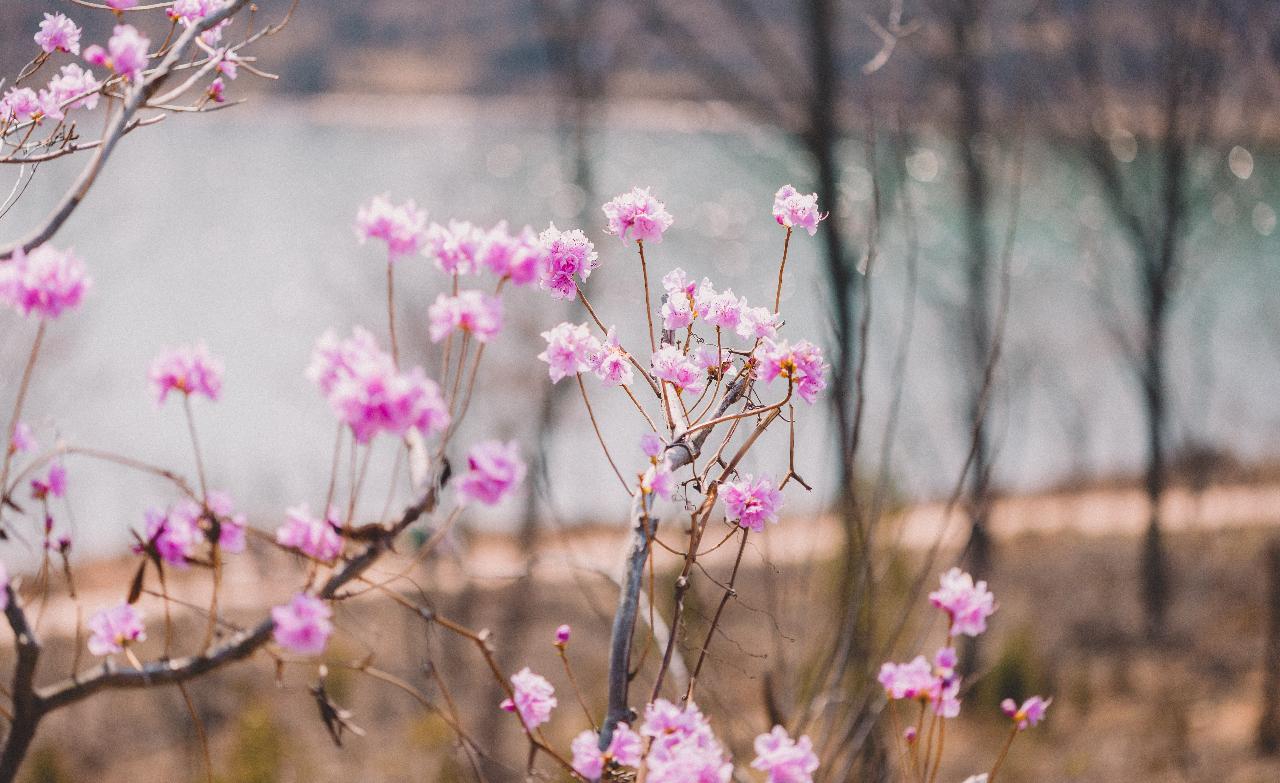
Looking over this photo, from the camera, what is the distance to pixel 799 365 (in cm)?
131

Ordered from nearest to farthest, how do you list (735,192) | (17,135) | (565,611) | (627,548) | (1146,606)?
(627,548)
(17,135)
(1146,606)
(565,611)
(735,192)

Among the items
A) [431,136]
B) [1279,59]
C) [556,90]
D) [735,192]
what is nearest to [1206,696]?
[1279,59]

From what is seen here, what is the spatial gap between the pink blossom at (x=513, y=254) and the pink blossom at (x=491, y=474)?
0.18 metres

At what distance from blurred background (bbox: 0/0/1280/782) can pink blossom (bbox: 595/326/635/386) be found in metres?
0.25

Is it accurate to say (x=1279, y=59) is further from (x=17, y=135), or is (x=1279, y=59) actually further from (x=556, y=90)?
(x=17, y=135)

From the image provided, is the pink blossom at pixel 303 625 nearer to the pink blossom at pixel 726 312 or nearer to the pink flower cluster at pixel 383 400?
the pink flower cluster at pixel 383 400

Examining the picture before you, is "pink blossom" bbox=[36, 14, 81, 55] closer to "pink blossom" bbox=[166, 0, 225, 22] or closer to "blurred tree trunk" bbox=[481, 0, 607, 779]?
"pink blossom" bbox=[166, 0, 225, 22]


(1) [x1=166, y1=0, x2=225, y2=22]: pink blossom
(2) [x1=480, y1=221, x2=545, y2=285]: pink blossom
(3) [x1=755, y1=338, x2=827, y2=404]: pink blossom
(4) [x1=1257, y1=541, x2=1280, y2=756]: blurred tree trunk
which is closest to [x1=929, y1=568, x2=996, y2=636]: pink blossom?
(3) [x1=755, y1=338, x2=827, y2=404]: pink blossom

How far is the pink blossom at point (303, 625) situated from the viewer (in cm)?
109

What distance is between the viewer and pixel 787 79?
446cm

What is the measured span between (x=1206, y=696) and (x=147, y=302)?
1544cm

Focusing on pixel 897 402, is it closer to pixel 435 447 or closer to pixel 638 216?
pixel 638 216

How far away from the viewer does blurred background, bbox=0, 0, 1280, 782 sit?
2572 millimetres

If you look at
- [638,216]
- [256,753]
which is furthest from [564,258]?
[256,753]
